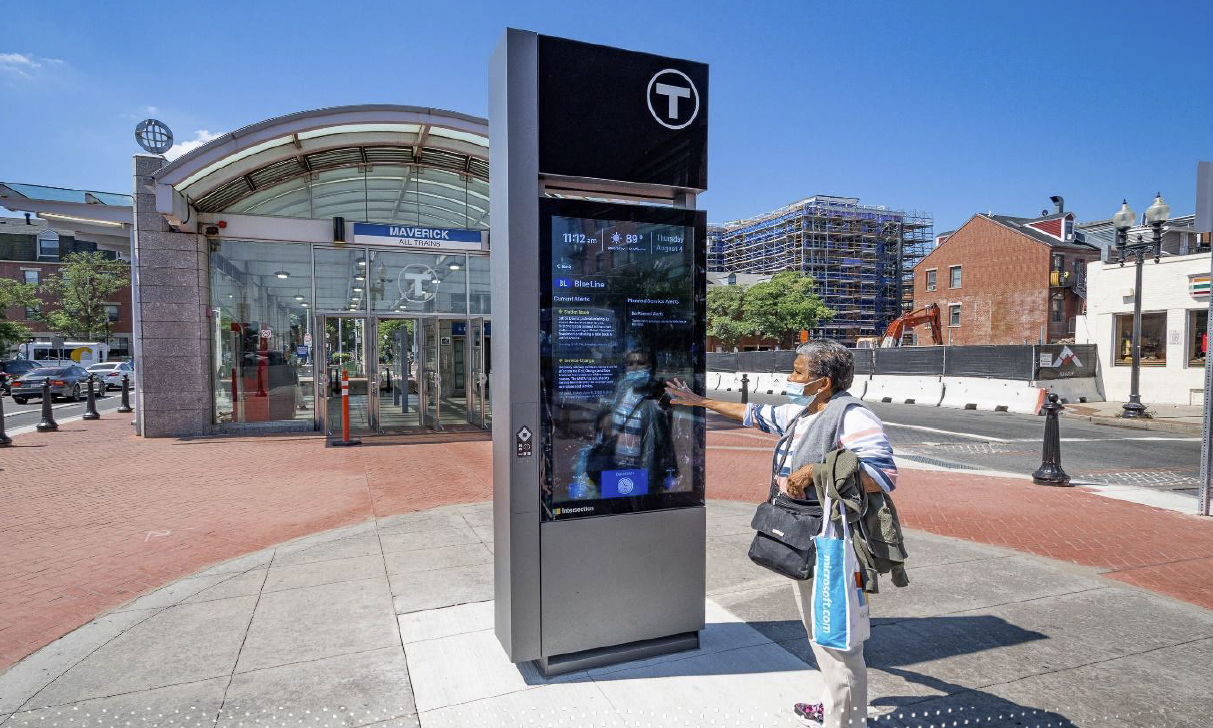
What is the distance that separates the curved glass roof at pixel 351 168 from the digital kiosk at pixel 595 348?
9.79m

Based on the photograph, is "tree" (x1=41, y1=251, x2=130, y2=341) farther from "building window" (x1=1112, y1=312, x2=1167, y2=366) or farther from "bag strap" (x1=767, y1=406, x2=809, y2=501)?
"building window" (x1=1112, y1=312, x2=1167, y2=366)

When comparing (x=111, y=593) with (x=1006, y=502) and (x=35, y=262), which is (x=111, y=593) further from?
(x=35, y=262)

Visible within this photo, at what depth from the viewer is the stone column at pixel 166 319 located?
13.0 meters

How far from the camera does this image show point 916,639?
3859mm

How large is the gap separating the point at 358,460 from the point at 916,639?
886 centimetres

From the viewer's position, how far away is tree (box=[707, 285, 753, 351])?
67375mm

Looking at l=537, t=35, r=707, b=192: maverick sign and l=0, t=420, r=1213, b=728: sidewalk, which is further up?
l=537, t=35, r=707, b=192: maverick sign

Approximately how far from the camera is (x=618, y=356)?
3.40 meters

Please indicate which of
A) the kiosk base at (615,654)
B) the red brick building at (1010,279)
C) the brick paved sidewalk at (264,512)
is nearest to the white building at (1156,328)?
the brick paved sidewalk at (264,512)

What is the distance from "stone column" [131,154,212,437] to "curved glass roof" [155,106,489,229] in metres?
0.99

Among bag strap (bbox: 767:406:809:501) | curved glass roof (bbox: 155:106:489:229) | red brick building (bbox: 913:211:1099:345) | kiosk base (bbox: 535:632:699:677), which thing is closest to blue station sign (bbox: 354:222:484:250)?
curved glass roof (bbox: 155:106:489:229)

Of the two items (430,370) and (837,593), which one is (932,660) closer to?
(837,593)

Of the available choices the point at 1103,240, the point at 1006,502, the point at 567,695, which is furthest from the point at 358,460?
the point at 1103,240

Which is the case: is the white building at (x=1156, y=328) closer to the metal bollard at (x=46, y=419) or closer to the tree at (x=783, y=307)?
the metal bollard at (x=46, y=419)
